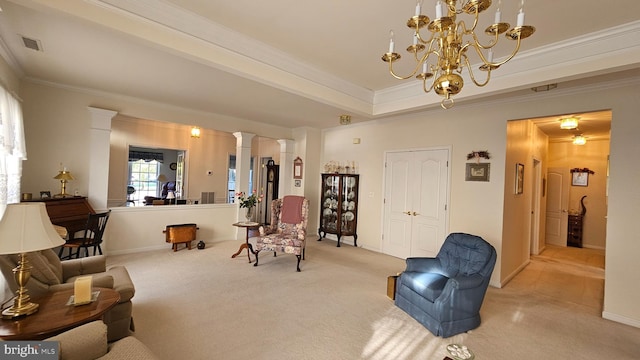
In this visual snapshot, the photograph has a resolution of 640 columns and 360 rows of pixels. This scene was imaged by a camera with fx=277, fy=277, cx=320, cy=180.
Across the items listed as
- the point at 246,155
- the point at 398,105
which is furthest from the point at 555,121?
the point at 246,155

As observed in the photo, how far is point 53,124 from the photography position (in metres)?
4.17

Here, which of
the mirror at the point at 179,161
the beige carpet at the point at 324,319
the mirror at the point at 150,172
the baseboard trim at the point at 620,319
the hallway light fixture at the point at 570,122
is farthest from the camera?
the mirror at the point at 150,172

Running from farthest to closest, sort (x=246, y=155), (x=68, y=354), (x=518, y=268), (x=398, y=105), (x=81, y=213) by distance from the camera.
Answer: (x=246, y=155), (x=518, y=268), (x=398, y=105), (x=81, y=213), (x=68, y=354)

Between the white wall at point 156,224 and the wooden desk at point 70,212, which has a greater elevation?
the wooden desk at point 70,212

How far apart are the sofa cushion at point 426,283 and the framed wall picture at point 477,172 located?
72.8 inches

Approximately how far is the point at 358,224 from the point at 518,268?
9.42 feet

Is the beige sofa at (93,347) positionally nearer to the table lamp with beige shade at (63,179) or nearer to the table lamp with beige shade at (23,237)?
the table lamp with beige shade at (23,237)

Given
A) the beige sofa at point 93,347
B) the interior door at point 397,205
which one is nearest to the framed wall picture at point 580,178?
the interior door at point 397,205

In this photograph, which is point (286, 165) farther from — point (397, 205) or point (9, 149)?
point (9, 149)

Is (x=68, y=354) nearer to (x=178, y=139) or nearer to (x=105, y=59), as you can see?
(x=105, y=59)

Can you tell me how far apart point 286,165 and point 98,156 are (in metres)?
3.62

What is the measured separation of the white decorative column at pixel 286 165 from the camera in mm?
6828

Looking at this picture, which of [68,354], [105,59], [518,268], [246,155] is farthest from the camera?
[246,155]

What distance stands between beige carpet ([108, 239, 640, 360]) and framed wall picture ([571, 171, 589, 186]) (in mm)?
3363
